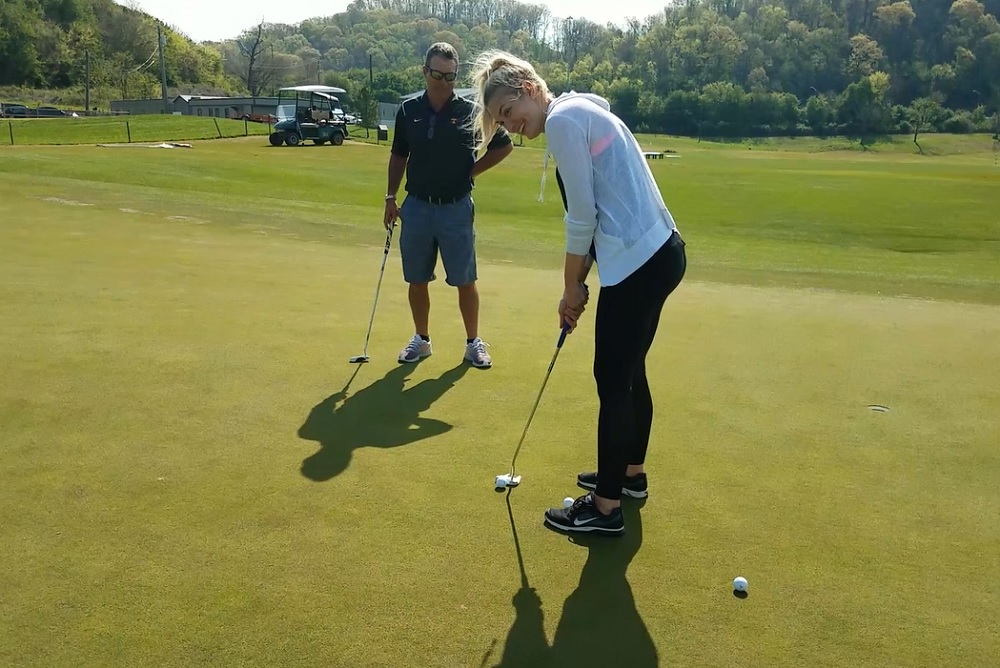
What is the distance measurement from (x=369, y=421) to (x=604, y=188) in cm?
195

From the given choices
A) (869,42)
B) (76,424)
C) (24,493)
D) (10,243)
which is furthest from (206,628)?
(869,42)

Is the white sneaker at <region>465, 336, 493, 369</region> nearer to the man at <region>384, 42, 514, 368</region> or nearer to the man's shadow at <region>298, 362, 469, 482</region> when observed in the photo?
the man at <region>384, 42, 514, 368</region>

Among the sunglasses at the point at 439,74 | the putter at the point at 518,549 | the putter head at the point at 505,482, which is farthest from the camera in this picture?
the sunglasses at the point at 439,74

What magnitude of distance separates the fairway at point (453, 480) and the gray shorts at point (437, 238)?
581 mm

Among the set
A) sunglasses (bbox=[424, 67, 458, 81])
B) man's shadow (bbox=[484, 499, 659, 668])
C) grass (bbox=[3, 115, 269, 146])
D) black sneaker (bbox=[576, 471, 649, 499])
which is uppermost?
sunglasses (bbox=[424, 67, 458, 81])

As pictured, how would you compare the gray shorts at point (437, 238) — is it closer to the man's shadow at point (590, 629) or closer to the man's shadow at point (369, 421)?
the man's shadow at point (369, 421)

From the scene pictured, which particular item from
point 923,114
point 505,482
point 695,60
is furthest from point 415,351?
point 695,60

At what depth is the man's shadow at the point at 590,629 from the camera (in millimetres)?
2539

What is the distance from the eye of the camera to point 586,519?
11.0 ft

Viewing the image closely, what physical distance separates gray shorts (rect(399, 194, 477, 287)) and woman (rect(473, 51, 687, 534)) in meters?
2.22

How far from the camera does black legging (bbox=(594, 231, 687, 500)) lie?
130 inches

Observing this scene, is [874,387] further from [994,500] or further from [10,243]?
[10,243]

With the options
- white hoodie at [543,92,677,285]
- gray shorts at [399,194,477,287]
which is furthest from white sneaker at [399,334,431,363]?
white hoodie at [543,92,677,285]

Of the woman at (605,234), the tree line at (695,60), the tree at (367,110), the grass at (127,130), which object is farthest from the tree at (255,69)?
the woman at (605,234)
